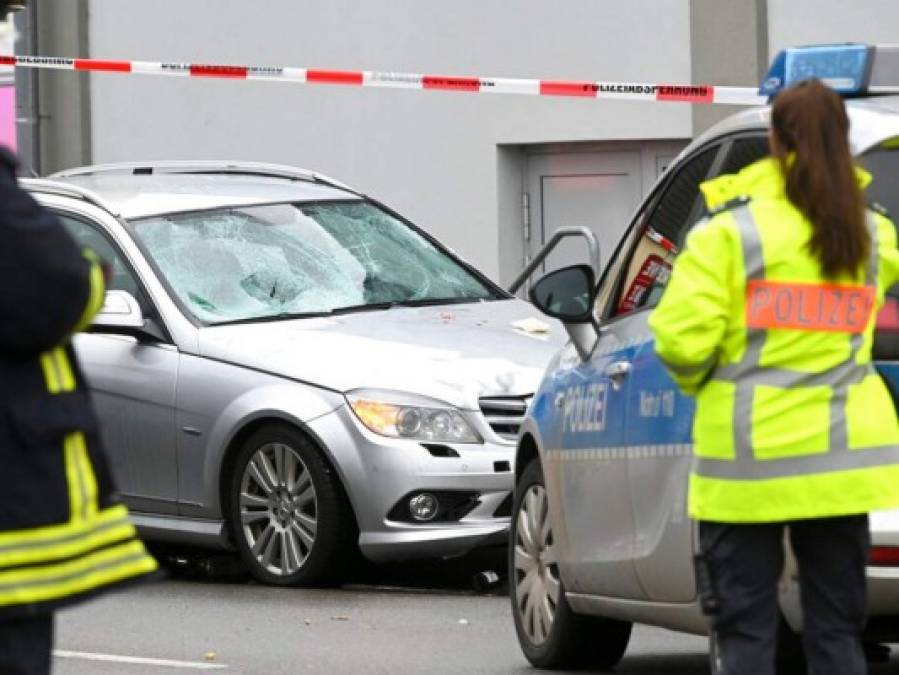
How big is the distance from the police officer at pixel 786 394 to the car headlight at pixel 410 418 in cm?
481

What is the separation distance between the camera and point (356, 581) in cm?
1109

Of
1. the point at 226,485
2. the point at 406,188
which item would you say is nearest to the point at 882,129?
the point at 226,485

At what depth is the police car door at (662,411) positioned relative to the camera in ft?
22.2

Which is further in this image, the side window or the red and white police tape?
the red and white police tape

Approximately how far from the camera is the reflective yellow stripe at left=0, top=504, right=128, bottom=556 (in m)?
4.07

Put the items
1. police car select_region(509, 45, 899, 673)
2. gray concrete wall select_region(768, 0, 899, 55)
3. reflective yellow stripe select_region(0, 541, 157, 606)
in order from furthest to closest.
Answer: gray concrete wall select_region(768, 0, 899, 55) → police car select_region(509, 45, 899, 673) → reflective yellow stripe select_region(0, 541, 157, 606)

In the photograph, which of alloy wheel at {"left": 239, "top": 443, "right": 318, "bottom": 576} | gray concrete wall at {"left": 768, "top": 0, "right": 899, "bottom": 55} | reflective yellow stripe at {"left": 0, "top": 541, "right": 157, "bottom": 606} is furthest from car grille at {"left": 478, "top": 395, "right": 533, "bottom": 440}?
gray concrete wall at {"left": 768, "top": 0, "right": 899, "bottom": 55}

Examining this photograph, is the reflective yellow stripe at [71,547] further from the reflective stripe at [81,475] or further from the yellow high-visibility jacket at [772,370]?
the yellow high-visibility jacket at [772,370]

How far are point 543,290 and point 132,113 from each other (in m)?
13.1

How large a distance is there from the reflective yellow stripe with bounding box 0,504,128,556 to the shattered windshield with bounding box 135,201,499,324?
698 cm

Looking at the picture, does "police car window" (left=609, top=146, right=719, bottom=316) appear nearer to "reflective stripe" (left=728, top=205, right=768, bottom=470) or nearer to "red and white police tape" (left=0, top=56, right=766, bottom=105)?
"reflective stripe" (left=728, top=205, right=768, bottom=470)

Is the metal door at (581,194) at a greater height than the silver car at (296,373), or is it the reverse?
the metal door at (581,194)

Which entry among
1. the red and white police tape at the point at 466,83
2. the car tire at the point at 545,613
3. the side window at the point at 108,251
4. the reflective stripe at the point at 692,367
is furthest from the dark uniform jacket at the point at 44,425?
the red and white police tape at the point at 466,83

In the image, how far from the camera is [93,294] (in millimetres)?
4168
